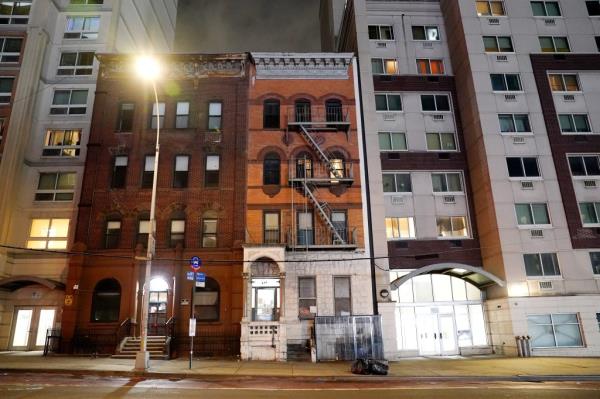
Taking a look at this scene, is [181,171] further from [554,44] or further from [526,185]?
[554,44]

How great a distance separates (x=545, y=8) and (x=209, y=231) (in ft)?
97.4

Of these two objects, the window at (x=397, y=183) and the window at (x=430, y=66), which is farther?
the window at (x=430, y=66)

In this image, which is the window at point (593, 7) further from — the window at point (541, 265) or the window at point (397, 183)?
the window at point (397, 183)

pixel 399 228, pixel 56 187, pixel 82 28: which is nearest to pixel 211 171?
pixel 56 187

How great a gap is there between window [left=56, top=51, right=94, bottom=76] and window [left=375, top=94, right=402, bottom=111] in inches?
837

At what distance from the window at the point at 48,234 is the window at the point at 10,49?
482 inches

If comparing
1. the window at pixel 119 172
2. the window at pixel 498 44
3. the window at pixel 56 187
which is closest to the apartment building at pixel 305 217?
the window at pixel 119 172

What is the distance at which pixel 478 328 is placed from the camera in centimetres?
2472

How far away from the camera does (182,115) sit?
26.6 meters

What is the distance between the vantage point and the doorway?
24094 mm

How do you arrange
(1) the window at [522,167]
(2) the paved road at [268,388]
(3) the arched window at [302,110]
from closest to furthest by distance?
(2) the paved road at [268,388]
(1) the window at [522,167]
(3) the arched window at [302,110]

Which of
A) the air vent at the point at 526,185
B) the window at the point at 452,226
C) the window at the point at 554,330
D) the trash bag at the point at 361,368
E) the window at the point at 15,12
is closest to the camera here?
the trash bag at the point at 361,368

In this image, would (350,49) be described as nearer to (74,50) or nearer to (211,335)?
(74,50)

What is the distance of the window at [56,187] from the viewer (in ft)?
86.4
